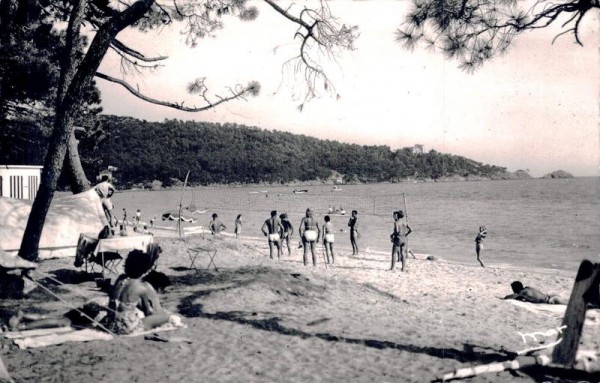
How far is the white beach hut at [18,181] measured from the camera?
16.8m

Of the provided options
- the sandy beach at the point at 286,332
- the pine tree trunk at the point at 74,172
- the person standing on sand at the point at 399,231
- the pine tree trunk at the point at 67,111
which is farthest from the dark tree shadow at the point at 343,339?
the person standing on sand at the point at 399,231

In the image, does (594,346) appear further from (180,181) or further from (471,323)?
(180,181)

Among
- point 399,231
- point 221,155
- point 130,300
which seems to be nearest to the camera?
point 130,300

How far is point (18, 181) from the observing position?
17.2 meters

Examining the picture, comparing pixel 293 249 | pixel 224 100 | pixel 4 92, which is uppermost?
pixel 4 92

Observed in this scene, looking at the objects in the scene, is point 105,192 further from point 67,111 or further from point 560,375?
point 560,375

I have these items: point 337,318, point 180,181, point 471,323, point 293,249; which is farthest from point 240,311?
point 180,181

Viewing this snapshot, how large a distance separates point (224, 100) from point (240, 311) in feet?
13.8

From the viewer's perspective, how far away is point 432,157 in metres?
157

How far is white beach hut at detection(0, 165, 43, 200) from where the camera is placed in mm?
16797

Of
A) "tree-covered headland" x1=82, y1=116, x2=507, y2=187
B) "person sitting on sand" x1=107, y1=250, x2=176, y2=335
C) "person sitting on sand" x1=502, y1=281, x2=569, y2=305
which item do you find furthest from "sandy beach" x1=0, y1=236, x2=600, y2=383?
"tree-covered headland" x1=82, y1=116, x2=507, y2=187

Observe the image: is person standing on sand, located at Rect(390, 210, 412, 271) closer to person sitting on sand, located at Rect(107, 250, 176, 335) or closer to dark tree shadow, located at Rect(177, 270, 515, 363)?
dark tree shadow, located at Rect(177, 270, 515, 363)

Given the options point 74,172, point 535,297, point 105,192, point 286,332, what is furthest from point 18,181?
point 535,297

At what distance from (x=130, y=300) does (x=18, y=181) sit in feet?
44.5
